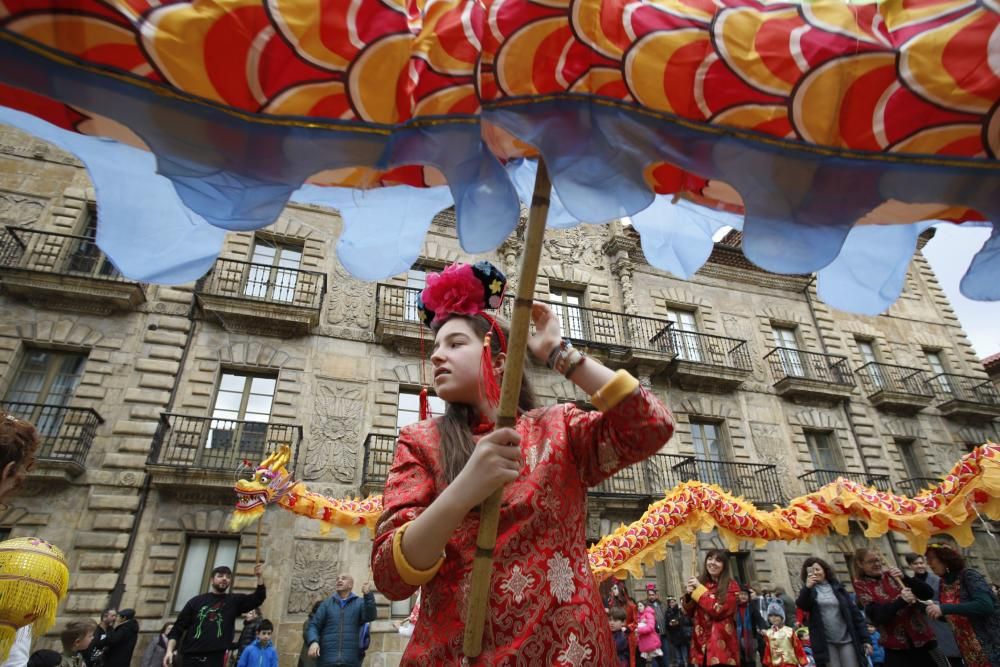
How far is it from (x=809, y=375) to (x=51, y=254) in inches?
783

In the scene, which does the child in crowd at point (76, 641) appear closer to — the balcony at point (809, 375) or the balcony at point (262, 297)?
the balcony at point (262, 297)

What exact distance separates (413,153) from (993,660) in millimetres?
6593

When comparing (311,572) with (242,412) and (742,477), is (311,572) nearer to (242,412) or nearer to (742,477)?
(242,412)

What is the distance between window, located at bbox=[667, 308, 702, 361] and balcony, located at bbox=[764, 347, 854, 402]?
7.68ft

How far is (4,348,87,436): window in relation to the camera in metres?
Result: 10.1

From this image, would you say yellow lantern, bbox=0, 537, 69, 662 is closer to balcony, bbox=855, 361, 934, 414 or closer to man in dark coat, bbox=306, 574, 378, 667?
man in dark coat, bbox=306, 574, 378, 667

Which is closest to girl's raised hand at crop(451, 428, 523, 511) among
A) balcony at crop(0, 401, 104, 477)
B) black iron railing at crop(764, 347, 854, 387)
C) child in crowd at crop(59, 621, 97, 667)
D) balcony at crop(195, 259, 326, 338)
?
child in crowd at crop(59, 621, 97, 667)

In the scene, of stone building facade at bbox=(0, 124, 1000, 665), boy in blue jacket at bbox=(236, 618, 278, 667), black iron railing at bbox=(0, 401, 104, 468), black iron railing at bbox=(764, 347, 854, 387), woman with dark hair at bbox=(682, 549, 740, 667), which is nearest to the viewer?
woman with dark hair at bbox=(682, 549, 740, 667)

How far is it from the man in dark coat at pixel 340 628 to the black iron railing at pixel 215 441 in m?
3.94

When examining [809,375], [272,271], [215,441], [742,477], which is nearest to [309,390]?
[215,441]

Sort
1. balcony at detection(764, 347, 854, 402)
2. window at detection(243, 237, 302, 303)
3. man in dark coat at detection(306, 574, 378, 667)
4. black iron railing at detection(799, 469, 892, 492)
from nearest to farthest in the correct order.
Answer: man in dark coat at detection(306, 574, 378, 667), window at detection(243, 237, 302, 303), black iron railing at detection(799, 469, 892, 492), balcony at detection(764, 347, 854, 402)

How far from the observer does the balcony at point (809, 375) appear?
621 inches

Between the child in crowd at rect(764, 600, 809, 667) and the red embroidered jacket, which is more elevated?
the red embroidered jacket

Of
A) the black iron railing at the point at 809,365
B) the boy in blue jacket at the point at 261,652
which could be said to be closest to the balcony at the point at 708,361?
the black iron railing at the point at 809,365
